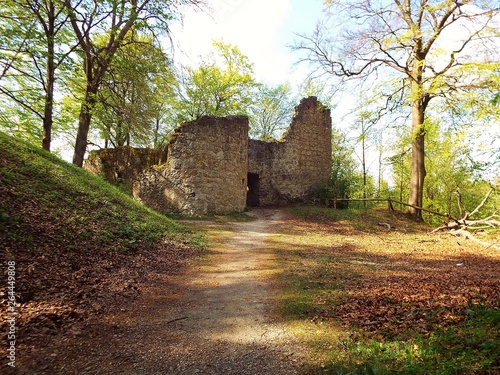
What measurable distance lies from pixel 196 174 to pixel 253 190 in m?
6.88

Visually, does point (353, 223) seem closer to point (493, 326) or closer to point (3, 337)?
point (493, 326)

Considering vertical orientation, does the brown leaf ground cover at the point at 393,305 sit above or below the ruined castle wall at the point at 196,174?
below

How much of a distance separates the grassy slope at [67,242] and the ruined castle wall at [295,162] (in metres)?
10.2

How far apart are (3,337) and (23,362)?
402 millimetres

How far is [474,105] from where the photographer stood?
10.7 meters

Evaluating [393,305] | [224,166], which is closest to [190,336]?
[393,305]

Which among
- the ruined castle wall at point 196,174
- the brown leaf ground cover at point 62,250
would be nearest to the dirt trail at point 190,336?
the brown leaf ground cover at point 62,250

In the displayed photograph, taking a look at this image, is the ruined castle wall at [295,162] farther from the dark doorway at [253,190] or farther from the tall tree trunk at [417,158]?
the tall tree trunk at [417,158]

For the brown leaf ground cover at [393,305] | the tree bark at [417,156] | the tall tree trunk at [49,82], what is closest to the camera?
the brown leaf ground cover at [393,305]

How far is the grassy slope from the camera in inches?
130

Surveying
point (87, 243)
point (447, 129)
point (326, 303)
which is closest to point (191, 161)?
point (87, 243)

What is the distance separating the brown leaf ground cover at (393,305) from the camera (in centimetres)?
225

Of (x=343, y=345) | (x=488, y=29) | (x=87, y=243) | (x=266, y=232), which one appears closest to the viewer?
(x=343, y=345)

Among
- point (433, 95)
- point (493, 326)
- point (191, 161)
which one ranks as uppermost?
point (433, 95)
